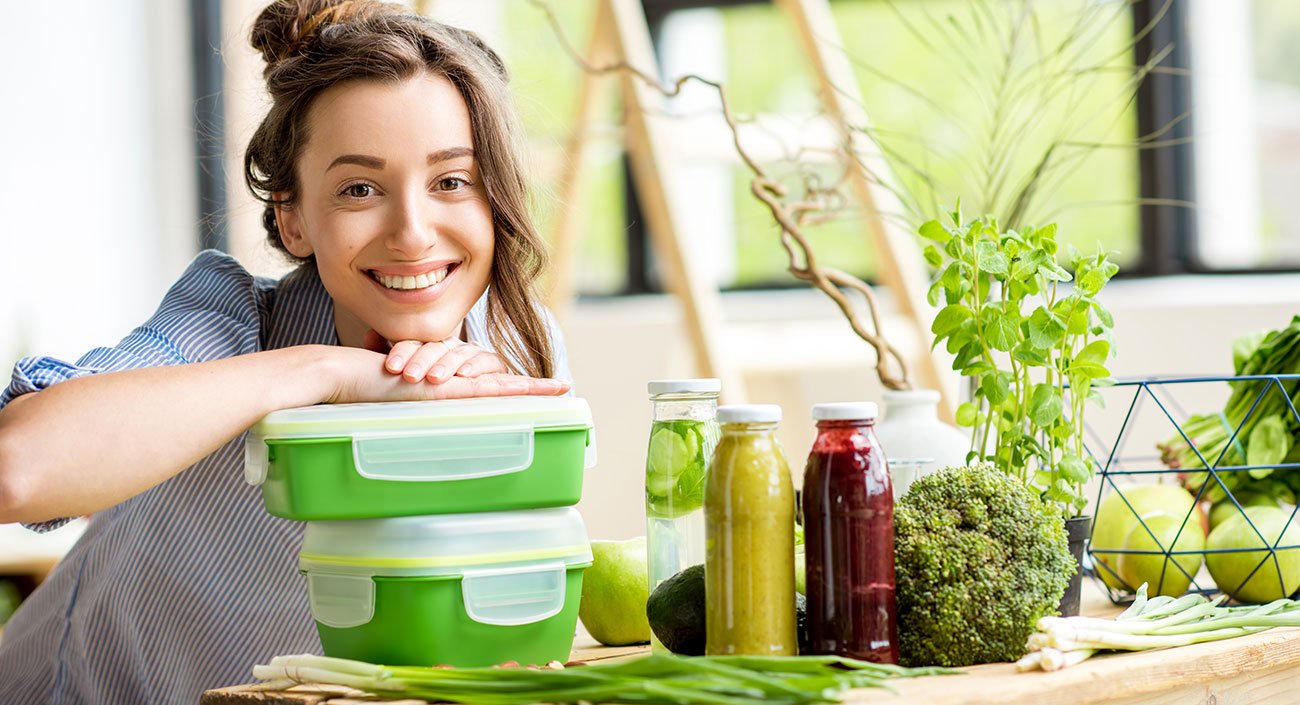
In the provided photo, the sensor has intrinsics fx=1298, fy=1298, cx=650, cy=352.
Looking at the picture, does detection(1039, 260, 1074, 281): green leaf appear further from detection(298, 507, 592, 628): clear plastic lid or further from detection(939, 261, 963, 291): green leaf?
detection(298, 507, 592, 628): clear plastic lid

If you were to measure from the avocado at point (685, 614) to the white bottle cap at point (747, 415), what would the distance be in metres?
0.13

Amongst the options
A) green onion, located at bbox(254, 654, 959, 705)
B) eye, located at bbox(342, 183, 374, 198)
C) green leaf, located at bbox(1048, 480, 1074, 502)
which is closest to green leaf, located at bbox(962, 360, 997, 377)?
green leaf, located at bbox(1048, 480, 1074, 502)

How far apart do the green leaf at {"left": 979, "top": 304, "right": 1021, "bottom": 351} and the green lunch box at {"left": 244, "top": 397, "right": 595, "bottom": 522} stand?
34cm

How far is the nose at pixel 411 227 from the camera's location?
1167 mm

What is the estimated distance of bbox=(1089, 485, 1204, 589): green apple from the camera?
1224 mm

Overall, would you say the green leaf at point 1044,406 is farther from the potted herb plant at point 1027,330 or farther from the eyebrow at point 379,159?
the eyebrow at point 379,159

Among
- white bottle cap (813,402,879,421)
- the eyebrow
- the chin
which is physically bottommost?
white bottle cap (813,402,879,421)

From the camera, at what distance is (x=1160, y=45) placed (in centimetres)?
308

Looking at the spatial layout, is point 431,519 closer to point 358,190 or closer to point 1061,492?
point 358,190

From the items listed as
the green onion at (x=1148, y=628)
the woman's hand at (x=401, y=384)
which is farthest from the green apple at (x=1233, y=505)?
the woman's hand at (x=401, y=384)

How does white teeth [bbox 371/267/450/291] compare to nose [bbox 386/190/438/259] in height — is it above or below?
below

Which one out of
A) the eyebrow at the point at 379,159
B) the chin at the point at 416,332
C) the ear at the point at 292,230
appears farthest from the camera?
the ear at the point at 292,230

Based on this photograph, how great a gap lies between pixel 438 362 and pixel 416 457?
18cm

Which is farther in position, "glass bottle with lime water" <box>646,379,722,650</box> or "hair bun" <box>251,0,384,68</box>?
"hair bun" <box>251,0,384,68</box>
